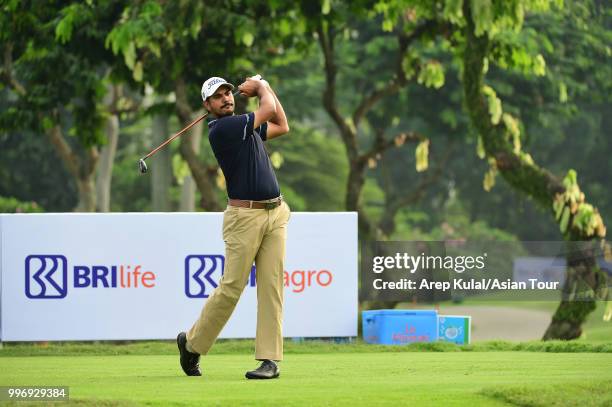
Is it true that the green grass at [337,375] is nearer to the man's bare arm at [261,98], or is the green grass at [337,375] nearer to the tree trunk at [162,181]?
the man's bare arm at [261,98]

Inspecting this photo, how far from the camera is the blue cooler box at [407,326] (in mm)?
14141

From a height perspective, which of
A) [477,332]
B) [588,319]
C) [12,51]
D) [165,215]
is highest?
[12,51]

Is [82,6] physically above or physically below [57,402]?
above

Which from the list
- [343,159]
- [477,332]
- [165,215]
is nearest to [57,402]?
[165,215]

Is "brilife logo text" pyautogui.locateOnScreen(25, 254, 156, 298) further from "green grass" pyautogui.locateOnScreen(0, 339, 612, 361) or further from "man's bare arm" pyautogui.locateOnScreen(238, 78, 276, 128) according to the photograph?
"man's bare arm" pyautogui.locateOnScreen(238, 78, 276, 128)

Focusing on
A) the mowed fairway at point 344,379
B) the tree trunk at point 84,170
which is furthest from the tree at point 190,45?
Answer: the mowed fairway at point 344,379

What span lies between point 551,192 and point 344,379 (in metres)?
10.3

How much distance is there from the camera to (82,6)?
21.2 metres

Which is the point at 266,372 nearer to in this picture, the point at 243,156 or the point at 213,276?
the point at 243,156

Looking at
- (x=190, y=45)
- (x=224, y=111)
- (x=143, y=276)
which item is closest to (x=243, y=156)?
(x=224, y=111)

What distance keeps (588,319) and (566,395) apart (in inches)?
362

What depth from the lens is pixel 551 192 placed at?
63.5 ft

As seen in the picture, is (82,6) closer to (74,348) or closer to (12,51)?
(12,51)

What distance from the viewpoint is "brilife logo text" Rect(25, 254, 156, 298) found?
1395cm
